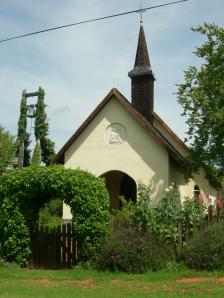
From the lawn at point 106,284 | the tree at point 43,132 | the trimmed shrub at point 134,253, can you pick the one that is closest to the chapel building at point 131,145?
the trimmed shrub at point 134,253

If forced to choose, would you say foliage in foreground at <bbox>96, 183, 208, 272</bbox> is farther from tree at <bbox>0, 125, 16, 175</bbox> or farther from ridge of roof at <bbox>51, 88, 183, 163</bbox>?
tree at <bbox>0, 125, 16, 175</bbox>

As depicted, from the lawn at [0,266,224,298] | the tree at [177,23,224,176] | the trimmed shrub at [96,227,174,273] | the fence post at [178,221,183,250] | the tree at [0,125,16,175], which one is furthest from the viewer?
the tree at [0,125,16,175]

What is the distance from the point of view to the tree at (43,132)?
137 ft

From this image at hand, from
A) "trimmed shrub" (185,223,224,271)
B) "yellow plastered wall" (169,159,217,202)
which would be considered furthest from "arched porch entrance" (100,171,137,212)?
"trimmed shrub" (185,223,224,271)

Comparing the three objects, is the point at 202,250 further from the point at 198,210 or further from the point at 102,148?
the point at 102,148

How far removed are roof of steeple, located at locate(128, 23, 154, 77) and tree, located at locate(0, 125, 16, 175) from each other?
9647mm

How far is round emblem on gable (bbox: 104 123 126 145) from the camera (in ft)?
80.9

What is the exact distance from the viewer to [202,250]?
1266cm

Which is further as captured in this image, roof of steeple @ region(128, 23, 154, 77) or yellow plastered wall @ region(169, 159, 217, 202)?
roof of steeple @ region(128, 23, 154, 77)

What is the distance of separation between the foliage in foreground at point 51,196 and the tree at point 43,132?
26.7 metres

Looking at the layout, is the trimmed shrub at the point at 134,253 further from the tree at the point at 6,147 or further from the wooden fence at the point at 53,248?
the tree at the point at 6,147

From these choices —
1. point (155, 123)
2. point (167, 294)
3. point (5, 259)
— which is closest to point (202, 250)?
point (167, 294)

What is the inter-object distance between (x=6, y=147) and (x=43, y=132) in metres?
10.3

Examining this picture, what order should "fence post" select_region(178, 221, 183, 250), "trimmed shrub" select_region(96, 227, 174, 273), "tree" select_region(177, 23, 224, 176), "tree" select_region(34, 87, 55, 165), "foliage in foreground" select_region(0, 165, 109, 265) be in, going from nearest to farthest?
"trimmed shrub" select_region(96, 227, 174, 273)
"fence post" select_region(178, 221, 183, 250)
"foliage in foreground" select_region(0, 165, 109, 265)
"tree" select_region(177, 23, 224, 176)
"tree" select_region(34, 87, 55, 165)
